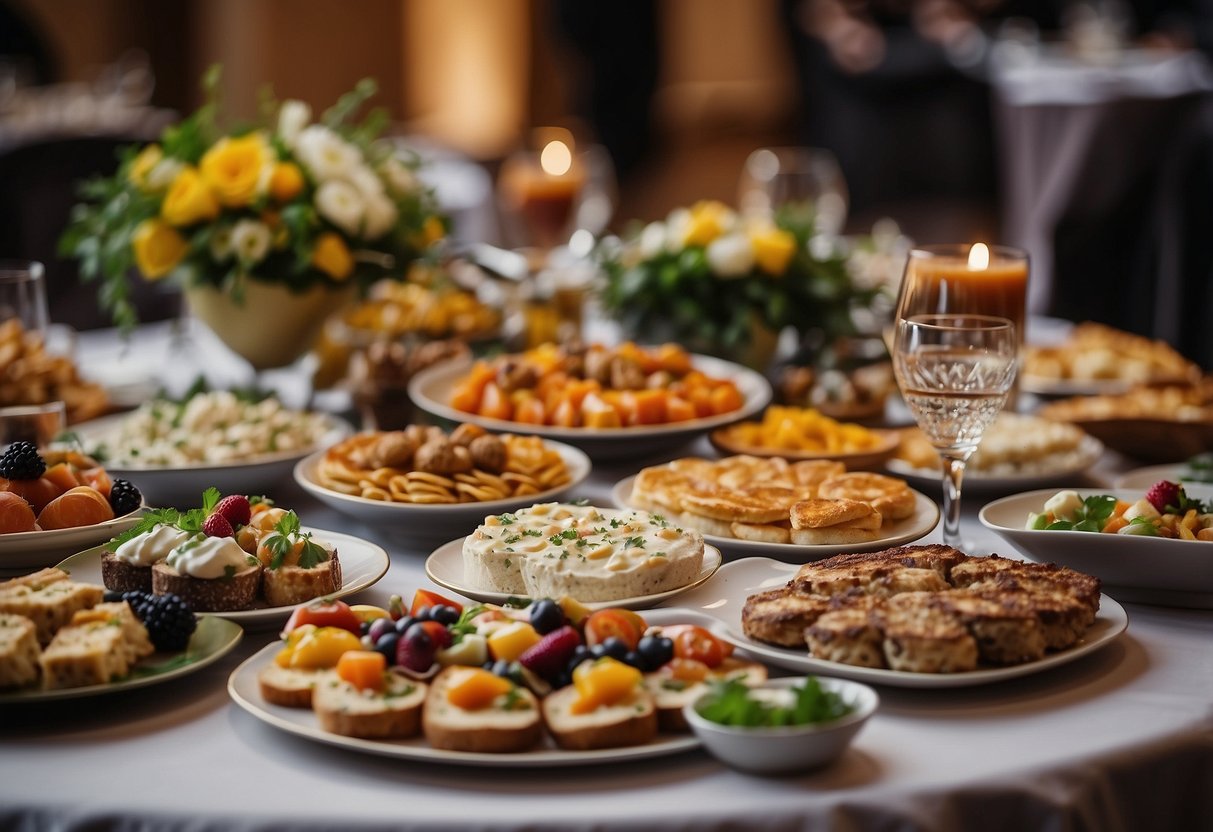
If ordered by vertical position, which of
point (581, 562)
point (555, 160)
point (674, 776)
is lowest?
point (674, 776)

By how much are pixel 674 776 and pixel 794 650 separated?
276mm

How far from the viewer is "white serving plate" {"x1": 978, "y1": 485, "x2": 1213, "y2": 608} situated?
1.76 meters

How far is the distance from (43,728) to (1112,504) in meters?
1.40

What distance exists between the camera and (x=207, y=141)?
302 cm

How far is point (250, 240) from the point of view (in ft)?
9.38

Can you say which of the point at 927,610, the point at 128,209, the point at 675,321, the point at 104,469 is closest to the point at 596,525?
the point at 927,610

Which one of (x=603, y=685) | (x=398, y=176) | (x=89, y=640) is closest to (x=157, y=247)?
(x=398, y=176)

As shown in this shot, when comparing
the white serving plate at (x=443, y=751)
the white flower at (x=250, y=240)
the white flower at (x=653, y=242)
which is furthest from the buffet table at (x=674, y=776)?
the white flower at (x=653, y=242)

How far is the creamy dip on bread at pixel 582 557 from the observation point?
169cm

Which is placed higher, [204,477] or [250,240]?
[250,240]

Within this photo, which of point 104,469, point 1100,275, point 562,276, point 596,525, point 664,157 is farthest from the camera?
point 664,157

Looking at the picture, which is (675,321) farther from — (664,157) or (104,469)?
(664,157)

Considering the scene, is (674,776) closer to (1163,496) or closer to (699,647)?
(699,647)

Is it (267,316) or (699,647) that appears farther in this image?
(267,316)
